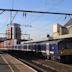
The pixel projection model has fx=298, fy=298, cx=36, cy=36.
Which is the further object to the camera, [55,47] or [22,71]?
[55,47]

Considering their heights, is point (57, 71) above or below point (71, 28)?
below

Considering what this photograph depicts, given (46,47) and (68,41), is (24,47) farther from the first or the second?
(68,41)

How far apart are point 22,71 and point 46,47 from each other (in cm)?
1859

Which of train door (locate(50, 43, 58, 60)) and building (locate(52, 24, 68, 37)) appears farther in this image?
building (locate(52, 24, 68, 37))

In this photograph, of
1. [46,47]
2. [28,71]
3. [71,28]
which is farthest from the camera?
[71,28]

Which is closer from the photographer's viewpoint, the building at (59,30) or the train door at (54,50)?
the train door at (54,50)

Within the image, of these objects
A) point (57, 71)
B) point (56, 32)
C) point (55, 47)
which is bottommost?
point (57, 71)

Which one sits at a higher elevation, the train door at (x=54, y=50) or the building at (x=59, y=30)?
the building at (x=59, y=30)

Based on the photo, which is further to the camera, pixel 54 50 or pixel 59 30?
pixel 59 30

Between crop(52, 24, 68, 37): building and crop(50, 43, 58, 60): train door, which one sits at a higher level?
crop(52, 24, 68, 37): building

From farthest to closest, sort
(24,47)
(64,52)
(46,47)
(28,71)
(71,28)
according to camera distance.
Result: (71,28), (24,47), (46,47), (64,52), (28,71)

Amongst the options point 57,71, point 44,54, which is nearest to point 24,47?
point 44,54

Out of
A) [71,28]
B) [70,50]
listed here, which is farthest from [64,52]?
[71,28]

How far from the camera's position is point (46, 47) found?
3984 centimetres
